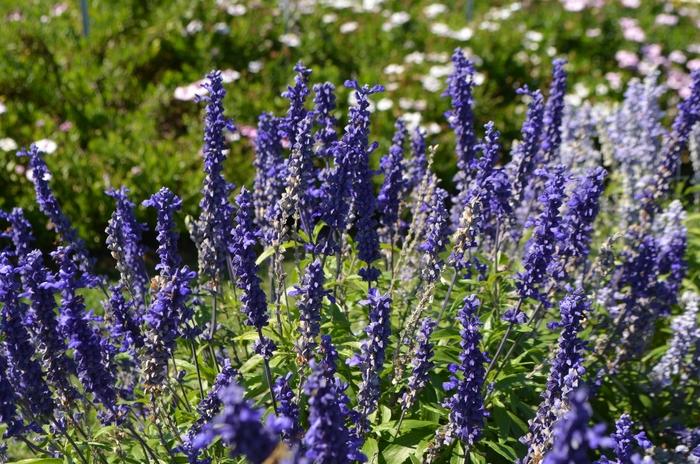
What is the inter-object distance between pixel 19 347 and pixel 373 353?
1657 millimetres

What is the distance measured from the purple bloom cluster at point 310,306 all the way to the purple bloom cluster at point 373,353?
216 mm

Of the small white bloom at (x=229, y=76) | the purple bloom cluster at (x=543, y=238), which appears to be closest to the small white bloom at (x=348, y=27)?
the small white bloom at (x=229, y=76)

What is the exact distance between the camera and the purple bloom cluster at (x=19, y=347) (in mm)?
3508

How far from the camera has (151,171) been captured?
29.8ft

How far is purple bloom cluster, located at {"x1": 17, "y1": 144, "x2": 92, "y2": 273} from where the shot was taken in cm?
458

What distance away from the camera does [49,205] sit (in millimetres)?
4680

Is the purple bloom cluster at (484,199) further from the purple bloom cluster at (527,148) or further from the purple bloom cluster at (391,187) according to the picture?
A: the purple bloom cluster at (391,187)

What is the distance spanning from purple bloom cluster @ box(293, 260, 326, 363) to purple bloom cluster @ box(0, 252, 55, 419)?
1.24m

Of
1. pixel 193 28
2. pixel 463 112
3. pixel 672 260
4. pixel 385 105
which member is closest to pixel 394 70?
pixel 385 105

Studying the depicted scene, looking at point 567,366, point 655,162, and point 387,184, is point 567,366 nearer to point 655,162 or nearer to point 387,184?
point 387,184

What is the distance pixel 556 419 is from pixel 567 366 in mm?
310

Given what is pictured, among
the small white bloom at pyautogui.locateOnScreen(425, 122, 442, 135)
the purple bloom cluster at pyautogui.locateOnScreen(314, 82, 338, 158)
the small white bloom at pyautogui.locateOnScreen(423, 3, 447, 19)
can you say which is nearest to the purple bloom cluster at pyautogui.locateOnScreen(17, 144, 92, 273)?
the purple bloom cluster at pyautogui.locateOnScreen(314, 82, 338, 158)

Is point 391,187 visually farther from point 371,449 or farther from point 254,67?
point 254,67

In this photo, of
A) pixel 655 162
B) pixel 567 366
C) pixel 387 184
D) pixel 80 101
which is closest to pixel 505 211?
pixel 387 184
